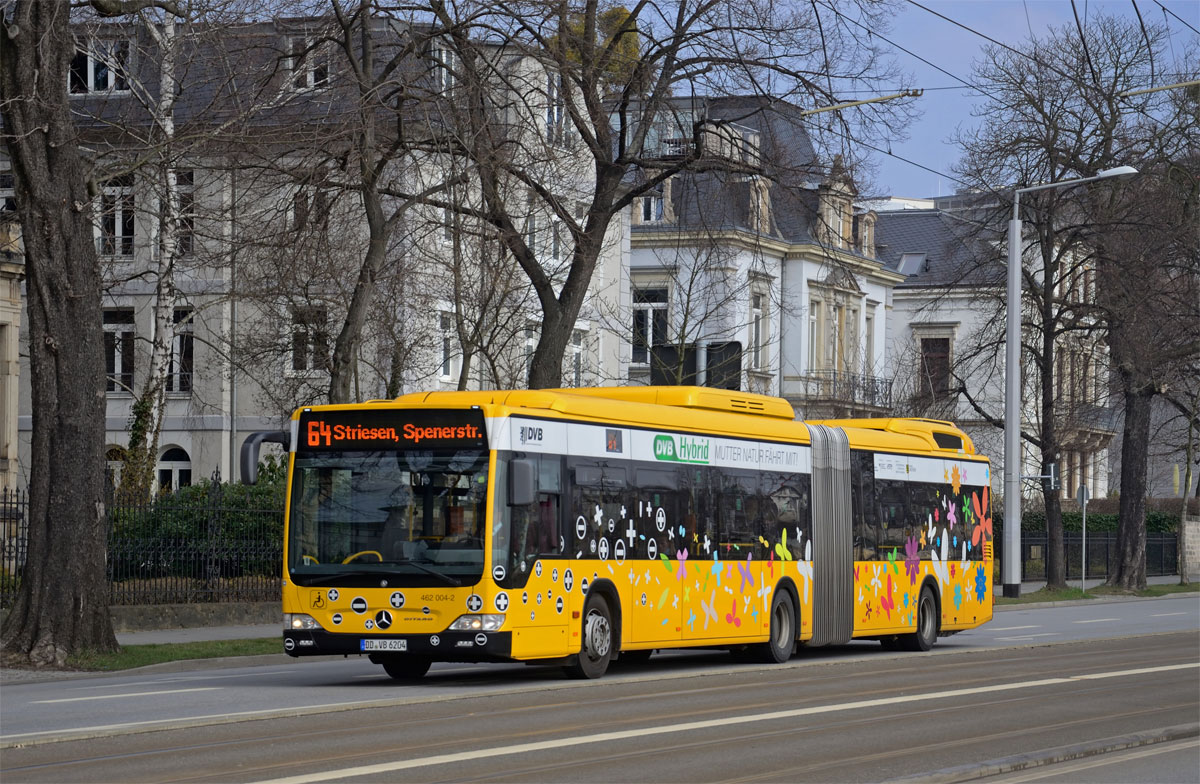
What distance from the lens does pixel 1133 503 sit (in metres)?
48.9

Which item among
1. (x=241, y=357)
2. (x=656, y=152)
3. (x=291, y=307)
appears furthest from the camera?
(x=241, y=357)

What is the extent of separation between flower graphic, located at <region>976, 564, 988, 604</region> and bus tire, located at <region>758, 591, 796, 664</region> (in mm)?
5896

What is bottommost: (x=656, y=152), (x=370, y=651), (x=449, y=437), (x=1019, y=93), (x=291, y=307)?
(x=370, y=651)

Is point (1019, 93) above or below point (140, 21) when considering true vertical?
above

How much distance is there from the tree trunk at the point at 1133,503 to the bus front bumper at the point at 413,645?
112ft

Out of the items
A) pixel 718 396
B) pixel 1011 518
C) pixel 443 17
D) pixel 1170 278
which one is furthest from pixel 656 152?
pixel 1170 278

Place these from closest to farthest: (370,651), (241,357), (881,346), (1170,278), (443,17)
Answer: (370,651)
(443,17)
(241,357)
(1170,278)
(881,346)

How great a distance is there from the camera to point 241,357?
40.0 metres

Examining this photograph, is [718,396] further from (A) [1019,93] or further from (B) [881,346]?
(B) [881,346]

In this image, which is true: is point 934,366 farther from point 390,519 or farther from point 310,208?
point 390,519

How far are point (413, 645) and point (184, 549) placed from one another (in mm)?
11388

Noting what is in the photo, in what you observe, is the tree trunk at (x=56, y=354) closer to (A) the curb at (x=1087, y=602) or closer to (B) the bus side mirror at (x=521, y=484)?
(B) the bus side mirror at (x=521, y=484)

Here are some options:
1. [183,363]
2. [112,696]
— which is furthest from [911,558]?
[183,363]

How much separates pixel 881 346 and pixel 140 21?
54471 mm
